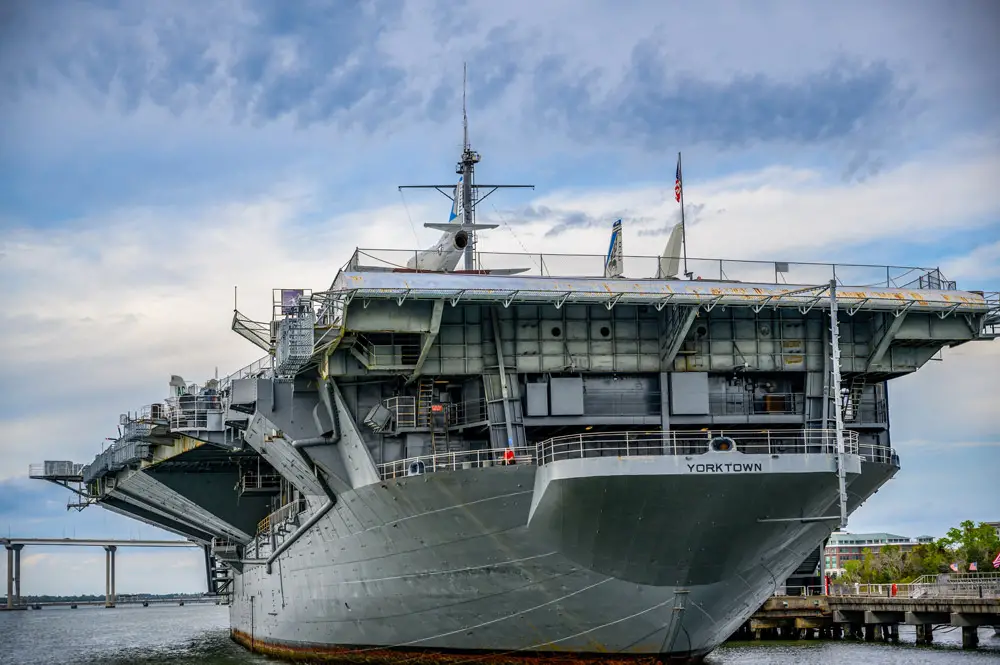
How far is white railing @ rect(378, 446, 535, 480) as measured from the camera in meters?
26.1

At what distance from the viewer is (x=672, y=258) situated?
30781 mm

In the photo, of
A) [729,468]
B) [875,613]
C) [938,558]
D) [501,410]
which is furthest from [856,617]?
[729,468]

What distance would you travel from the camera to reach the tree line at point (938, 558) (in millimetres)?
62969

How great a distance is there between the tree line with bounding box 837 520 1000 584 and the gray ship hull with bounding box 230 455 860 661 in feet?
128

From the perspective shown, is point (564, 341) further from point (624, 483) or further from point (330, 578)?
point (330, 578)

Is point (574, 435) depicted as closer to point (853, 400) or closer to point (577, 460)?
point (577, 460)

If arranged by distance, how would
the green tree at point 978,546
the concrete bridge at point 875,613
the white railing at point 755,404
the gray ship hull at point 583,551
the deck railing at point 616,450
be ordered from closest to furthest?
the gray ship hull at point 583,551, the deck railing at point 616,450, the white railing at point 755,404, the concrete bridge at point 875,613, the green tree at point 978,546

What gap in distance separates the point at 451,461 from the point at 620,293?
5.81 m

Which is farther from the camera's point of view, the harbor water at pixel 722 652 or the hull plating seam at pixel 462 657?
the harbor water at pixel 722 652

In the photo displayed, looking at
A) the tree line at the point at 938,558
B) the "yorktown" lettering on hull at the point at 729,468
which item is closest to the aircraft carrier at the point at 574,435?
the "yorktown" lettering on hull at the point at 729,468

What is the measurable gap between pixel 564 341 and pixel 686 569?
246 inches

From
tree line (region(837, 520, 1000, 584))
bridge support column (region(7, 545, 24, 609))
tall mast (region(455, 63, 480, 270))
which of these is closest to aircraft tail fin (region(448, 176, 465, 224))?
tall mast (region(455, 63, 480, 270))

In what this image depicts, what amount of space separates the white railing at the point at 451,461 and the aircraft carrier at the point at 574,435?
98 millimetres

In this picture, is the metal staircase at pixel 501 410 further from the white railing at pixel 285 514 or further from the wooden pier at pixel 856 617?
the wooden pier at pixel 856 617
